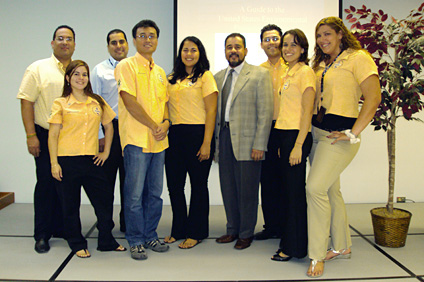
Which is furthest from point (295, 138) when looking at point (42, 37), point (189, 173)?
point (42, 37)

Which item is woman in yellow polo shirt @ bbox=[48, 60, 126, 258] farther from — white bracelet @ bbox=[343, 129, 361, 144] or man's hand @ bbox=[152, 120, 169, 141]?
white bracelet @ bbox=[343, 129, 361, 144]

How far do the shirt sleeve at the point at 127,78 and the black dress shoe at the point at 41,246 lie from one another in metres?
1.32

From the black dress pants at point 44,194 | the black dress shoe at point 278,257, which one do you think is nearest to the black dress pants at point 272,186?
the black dress shoe at point 278,257

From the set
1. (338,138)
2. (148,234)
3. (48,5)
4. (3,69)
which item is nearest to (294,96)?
(338,138)

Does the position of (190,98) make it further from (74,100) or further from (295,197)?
(295,197)

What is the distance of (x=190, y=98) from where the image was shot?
2.69 m

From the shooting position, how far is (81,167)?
8.43ft

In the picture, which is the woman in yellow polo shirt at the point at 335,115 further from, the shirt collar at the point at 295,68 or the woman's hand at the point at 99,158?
the woman's hand at the point at 99,158

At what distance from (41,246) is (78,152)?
80cm

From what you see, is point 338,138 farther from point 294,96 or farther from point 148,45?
point 148,45

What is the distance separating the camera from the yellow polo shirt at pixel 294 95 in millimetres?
2363

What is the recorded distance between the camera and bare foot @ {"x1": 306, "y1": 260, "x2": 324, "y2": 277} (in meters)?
2.27

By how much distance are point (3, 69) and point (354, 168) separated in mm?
4292

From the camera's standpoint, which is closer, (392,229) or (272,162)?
(392,229)
